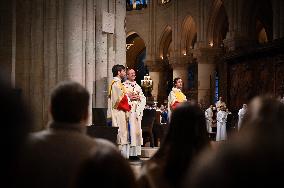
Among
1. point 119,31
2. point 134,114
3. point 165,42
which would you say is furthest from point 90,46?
point 165,42

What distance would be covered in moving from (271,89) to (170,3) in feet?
48.4

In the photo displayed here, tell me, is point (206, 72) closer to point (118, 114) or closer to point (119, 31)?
point (119, 31)

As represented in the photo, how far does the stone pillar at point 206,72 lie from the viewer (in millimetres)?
29516

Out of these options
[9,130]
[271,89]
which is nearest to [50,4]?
[9,130]

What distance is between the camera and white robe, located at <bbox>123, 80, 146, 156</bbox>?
33.7 ft

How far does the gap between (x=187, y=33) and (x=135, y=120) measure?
22865 millimetres

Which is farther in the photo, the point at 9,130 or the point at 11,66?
the point at 11,66

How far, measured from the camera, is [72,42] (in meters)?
10.2

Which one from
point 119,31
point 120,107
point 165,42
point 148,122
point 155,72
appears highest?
point 165,42

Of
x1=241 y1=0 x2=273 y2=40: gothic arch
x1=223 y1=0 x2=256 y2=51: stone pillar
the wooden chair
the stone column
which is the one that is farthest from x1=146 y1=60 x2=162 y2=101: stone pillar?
the wooden chair

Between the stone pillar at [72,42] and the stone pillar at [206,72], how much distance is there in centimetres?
1970

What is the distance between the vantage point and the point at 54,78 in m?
10.1

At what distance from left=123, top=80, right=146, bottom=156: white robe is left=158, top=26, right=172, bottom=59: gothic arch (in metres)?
24.6

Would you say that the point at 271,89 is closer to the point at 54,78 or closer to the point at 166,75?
the point at 54,78
